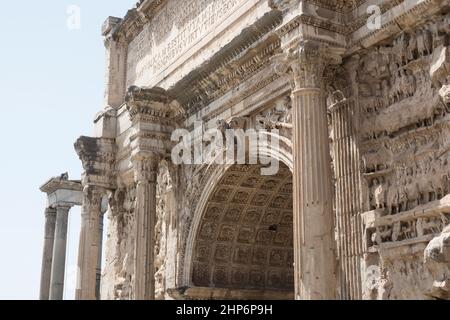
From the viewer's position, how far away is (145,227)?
12594 millimetres

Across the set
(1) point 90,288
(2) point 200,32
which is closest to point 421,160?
(2) point 200,32

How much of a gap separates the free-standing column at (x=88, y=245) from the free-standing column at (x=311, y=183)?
23.8 feet

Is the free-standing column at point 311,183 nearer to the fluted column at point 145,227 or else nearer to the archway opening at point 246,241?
the archway opening at point 246,241

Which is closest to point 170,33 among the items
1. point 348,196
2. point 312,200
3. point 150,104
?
point 150,104

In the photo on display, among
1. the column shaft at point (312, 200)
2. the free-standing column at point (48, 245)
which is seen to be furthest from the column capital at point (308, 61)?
the free-standing column at point (48, 245)

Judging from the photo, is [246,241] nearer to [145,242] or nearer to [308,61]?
[145,242]

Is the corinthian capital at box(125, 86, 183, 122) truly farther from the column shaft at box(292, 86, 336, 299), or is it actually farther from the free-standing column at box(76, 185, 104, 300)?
the column shaft at box(292, 86, 336, 299)

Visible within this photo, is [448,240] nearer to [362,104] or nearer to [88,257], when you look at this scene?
[362,104]

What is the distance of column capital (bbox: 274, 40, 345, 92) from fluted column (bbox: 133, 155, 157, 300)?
4.71m

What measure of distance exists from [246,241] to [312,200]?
483 centimetres

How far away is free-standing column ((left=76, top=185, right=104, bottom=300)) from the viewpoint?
14.5m

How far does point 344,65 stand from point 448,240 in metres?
2.95

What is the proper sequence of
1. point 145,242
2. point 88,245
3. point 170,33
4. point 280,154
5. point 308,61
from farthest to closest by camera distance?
1. point 88,245
2. point 170,33
3. point 145,242
4. point 280,154
5. point 308,61

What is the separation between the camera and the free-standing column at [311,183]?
→ 806 cm
